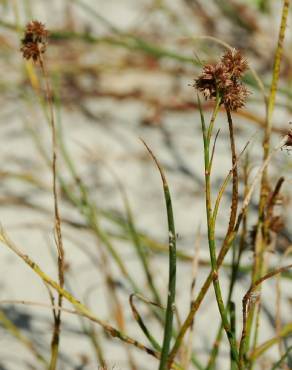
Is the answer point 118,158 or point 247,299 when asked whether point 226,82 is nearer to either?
point 247,299

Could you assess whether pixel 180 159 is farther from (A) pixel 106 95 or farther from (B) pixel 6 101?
(B) pixel 6 101

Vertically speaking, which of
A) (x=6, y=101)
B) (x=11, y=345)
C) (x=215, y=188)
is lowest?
(x=11, y=345)

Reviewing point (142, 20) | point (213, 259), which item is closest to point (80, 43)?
point (142, 20)

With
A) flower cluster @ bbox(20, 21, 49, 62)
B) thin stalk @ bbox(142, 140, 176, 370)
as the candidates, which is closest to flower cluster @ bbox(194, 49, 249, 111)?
thin stalk @ bbox(142, 140, 176, 370)

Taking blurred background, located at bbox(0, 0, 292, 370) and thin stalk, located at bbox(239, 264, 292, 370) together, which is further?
blurred background, located at bbox(0, 0, 292, 370)

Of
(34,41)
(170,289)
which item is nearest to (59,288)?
(170,289)

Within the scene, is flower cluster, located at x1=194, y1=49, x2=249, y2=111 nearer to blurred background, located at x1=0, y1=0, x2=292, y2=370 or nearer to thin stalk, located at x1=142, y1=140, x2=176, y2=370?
thin stalk, located at x1=142, y1=140, x2=176, y2=370
